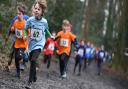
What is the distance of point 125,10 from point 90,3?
68.2ft

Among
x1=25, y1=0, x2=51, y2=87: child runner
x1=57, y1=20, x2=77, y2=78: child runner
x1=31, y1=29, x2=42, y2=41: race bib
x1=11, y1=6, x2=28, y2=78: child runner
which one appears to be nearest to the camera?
x1=25, y1=0, x2=51, y2=87: child runner

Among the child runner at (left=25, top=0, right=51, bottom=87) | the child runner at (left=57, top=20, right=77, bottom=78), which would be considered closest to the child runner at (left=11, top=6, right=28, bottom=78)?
the child runner at (left=25, top=0, right=51, bottom=87)

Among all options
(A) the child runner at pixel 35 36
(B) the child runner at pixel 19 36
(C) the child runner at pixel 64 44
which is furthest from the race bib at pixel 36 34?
(C) the child runner at pixel 64 44

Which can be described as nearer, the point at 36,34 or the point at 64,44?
the point at 36,34

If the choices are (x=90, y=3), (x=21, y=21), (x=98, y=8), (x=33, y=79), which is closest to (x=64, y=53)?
(x=21, y=21)

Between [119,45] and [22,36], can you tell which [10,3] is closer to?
[22,36]

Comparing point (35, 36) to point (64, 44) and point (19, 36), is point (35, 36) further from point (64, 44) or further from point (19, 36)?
point (64, 44)

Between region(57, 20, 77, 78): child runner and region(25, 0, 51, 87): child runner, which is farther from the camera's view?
region(57, 20, 77, 78): child runner

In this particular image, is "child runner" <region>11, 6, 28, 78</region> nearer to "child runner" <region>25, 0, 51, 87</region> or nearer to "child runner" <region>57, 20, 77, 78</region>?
"child runner" <region>25, 0, 51, 87</region>

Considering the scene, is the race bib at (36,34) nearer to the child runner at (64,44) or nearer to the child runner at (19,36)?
the child runner at (19,36)

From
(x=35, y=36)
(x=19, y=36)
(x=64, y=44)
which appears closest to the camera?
(x=35, y=36)

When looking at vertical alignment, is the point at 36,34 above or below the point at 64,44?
above

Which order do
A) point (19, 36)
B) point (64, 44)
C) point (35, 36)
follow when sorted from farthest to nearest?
point (64, 44), point (19, 36), point (35, 36)

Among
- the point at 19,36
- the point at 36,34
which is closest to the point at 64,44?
the point at 19,36
